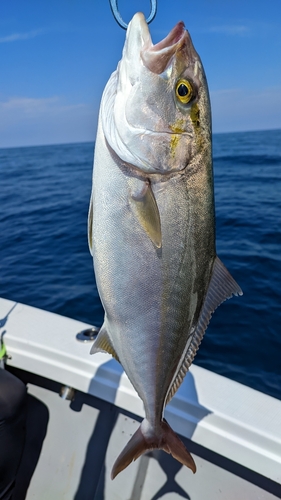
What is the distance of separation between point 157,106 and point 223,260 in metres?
6.15

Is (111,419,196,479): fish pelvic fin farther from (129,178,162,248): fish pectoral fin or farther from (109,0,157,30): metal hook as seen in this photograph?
(109,0,157,30): metal hook

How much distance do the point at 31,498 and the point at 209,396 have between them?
1490mm

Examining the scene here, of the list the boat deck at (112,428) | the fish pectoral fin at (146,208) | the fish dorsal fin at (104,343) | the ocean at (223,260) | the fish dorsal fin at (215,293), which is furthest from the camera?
the ocean at (223,260)

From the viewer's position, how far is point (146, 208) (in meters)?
1.26

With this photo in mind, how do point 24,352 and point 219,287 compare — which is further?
point 24,352

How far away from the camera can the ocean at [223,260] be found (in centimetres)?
467

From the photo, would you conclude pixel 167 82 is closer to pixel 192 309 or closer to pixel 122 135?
pixel 122 135

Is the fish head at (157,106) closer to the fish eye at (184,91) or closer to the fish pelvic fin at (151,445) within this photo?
the fish eye at (184,91)

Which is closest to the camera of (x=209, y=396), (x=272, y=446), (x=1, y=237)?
(x=272, y=446)

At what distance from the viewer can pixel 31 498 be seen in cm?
278

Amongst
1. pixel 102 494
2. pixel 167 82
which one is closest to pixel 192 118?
pixel 167 82

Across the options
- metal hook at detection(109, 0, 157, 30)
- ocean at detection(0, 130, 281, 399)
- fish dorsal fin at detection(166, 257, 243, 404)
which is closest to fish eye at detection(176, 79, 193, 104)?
Answer: metal hook at detection(109, 0, 157, 30)

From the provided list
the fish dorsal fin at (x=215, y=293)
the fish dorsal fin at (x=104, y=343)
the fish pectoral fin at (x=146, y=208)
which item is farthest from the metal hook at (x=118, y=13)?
the fish dorsal fin at (x=104, y=343)

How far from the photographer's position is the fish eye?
1.29m
